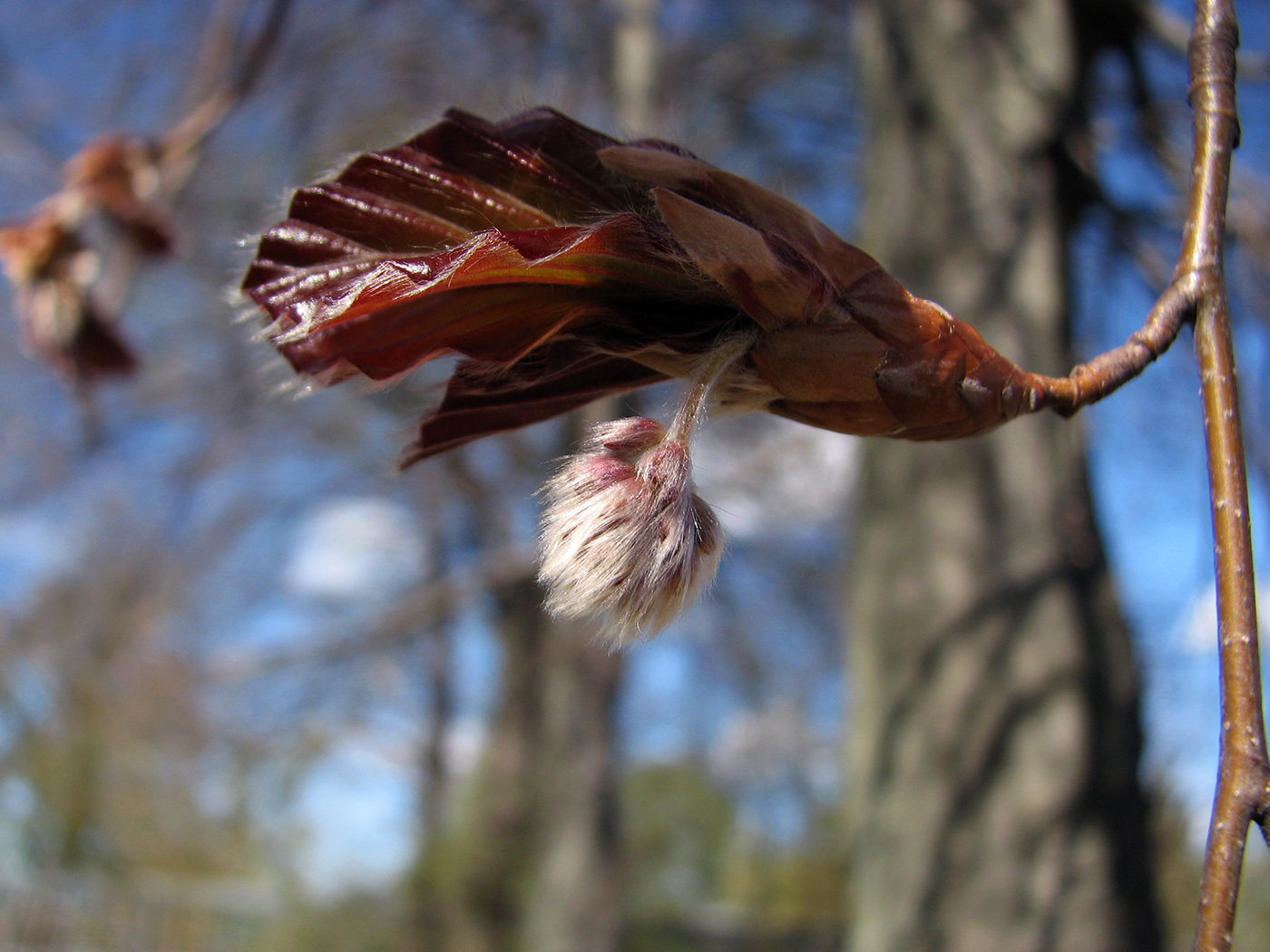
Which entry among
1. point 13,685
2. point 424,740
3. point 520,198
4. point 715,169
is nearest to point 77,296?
point 520,198

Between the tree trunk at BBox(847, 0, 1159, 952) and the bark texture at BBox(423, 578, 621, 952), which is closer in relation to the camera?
the tree trunk at BBox(847, 0, 1159, 952)

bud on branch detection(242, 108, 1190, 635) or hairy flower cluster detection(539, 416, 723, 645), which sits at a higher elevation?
bud on branch detection(242, 108, 1190, 635)

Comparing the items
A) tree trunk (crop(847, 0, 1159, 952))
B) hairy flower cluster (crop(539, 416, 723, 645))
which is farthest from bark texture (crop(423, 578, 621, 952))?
hairy flower cluster (crop(539, 416, 723, 645))

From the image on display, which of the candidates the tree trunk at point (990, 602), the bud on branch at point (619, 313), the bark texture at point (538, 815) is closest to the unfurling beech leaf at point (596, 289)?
the bud on branch at point (619, 313)

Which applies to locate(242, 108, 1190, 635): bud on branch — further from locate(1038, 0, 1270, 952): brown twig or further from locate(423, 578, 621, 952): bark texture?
locate(423, 578, 621, 952): bark texture

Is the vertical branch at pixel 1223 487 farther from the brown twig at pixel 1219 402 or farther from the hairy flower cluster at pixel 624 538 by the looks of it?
the hairy flower cluster at pixel 624 538

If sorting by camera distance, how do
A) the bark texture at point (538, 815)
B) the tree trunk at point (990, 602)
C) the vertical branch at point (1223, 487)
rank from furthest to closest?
the bark texture at point (538, 815) < the tree trunk at point (990, 602) < the vertical branch at point (1223, 487)

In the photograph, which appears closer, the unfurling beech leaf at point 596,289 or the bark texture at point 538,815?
the unfurling beech leaf at point 596,289

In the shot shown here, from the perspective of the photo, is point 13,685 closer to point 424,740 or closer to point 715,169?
point 424,740
